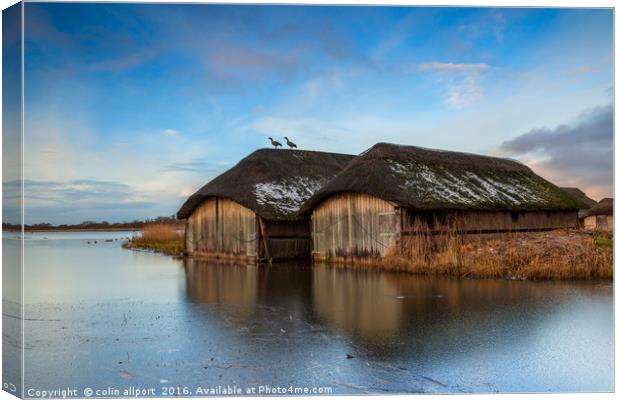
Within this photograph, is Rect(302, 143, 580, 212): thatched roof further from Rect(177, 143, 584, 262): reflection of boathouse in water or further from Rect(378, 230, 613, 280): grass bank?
Rect(378, 230, 613, 280): grass bank

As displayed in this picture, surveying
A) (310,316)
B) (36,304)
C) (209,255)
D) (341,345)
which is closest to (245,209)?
(209,255)

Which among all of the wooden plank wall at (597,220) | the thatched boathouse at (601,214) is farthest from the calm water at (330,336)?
the thatched boathouse at (601,214)

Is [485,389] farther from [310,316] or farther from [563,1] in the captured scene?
[563,1]

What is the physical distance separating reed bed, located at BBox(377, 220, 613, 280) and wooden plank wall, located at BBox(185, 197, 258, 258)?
22.7 ft

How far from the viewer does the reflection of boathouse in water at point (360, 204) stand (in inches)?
784

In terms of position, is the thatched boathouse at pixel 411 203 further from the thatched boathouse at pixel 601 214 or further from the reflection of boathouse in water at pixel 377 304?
the thatched boathouse at pixel 601 214

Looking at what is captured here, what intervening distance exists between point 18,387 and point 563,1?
872cm

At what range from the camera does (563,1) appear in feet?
25.6

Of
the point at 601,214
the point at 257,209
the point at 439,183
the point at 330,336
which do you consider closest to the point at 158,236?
the point at 257,209

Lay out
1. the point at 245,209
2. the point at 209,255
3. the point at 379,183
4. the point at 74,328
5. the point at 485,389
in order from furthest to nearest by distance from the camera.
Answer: the point at 209,255, the point at 245,209, the point at 379,183, the point at 74,328, the point at 485,389

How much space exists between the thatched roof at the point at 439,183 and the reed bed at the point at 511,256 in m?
1.39

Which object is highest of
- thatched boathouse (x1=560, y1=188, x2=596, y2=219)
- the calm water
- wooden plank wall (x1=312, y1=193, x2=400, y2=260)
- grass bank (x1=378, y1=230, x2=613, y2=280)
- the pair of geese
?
the pair of geese

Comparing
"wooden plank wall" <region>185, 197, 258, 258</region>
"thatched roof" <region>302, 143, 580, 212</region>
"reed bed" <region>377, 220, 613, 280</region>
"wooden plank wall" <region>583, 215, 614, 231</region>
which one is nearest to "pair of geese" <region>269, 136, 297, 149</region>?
"wooden plank wall" <region>185, 197, 258, 258</region>

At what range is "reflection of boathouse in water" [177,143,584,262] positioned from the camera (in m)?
19.9
